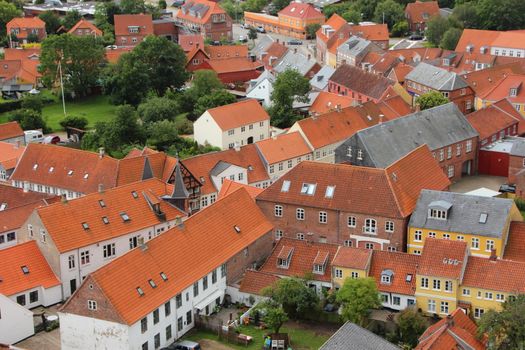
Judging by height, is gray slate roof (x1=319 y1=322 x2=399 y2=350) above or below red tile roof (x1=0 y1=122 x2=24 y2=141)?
above

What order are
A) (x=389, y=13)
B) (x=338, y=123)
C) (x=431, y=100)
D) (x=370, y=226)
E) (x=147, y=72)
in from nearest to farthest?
(x=370, y=226), (x=338, y=123), (x=431, y=100), (x=147, y=72), (x=389, y=13)

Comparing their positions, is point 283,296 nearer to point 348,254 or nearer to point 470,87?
point 348,254

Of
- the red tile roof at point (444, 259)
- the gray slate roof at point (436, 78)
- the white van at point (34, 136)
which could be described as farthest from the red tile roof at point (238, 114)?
the red tile roof at point (444, 259)

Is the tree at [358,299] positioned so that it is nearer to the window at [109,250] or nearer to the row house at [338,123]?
the window at [109,250]

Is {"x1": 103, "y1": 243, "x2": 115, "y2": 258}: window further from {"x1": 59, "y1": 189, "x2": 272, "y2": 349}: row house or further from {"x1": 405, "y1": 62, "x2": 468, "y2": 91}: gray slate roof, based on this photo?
{"x1": 405, "y1": 62, "x2": 468, "y2": 91}: gray slate roof

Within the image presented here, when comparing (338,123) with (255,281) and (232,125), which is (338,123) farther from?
(255,281)

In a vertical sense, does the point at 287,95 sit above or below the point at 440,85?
below

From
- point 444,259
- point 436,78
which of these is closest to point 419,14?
point 436,78


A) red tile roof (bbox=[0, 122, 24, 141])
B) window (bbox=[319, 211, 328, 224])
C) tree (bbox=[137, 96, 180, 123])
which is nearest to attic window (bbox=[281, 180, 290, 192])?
window (bbox=[319, 211, 328, 224])
